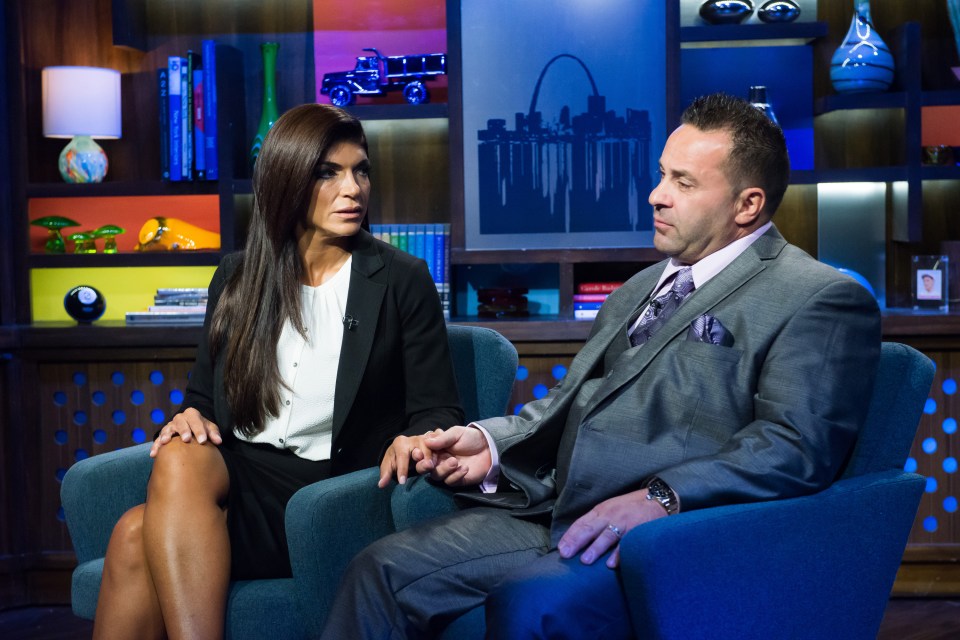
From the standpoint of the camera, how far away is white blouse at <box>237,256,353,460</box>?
236 centimetres

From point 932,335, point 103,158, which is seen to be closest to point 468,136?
point 103,158

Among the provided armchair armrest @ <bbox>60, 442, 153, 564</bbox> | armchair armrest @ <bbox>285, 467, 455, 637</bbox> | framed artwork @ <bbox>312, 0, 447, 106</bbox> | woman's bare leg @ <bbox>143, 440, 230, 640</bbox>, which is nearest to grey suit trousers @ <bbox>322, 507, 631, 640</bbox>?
armchair armrest @ <bbox>285, 467, 455, 637</bbox>

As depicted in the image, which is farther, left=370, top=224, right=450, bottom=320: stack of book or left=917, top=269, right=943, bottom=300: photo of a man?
left=370, top=224, right=450, bottom=320: stack of book

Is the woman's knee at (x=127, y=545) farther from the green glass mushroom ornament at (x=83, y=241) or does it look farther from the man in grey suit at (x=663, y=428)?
the green glass mushroom ornament at (x=83, y=241)

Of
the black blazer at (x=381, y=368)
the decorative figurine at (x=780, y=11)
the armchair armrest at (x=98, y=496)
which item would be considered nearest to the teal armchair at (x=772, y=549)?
the black blazer at (x=381, y=368)

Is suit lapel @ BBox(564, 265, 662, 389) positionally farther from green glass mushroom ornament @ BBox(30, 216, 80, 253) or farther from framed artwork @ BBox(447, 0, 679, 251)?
green glass mushroom ornament @ BBox(30, 216, 80, 253)

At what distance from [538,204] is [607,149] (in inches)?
11.7

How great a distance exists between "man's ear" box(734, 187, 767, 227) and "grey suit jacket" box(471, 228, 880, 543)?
47 mm

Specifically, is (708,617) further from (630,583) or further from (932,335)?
(932,335)

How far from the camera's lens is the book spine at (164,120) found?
12.0 feet

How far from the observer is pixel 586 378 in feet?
6.97

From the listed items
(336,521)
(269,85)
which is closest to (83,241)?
(269,85)

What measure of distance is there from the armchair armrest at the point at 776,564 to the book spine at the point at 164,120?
8.48ft

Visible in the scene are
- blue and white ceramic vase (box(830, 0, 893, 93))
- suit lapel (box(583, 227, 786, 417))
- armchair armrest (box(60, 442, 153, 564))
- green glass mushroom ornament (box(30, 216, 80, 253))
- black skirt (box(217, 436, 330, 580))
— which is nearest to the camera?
suit lapel (box(583, 227, 786, 417))
